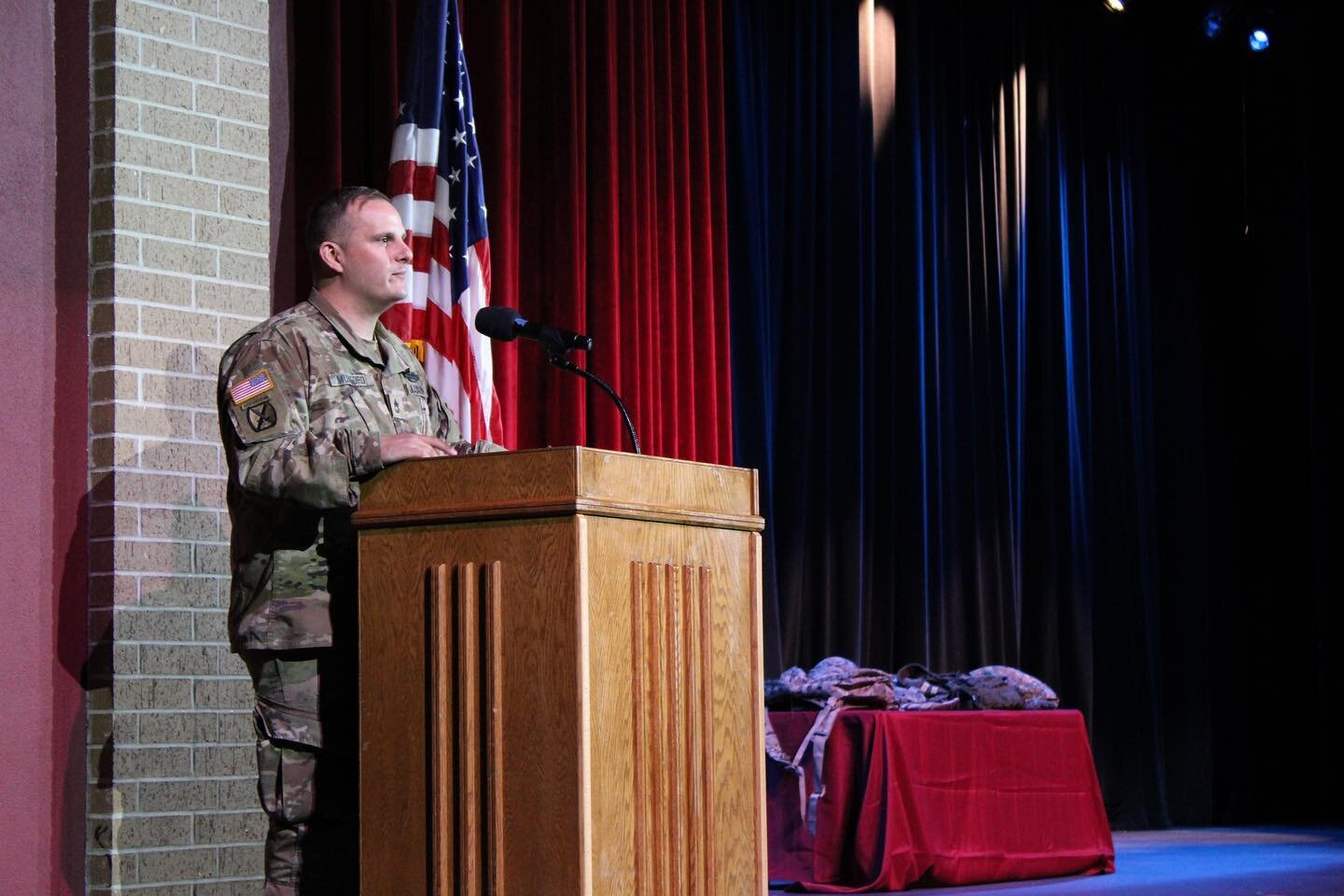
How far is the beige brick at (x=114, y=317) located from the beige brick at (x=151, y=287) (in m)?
0.03

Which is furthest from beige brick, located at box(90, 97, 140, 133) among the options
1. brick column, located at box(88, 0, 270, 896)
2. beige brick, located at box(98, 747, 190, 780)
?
beige brick, located at box(98, 747, 190, 780)

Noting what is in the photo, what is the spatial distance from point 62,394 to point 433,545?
4.83ft

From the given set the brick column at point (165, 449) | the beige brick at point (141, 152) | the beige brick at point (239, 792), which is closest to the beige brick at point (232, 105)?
the brick column at point (165, 449)

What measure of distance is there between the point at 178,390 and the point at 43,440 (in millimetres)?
305

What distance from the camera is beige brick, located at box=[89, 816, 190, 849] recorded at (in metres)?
3.52

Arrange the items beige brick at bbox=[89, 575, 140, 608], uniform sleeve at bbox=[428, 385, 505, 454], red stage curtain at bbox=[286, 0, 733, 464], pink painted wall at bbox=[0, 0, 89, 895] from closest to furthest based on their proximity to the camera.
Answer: uniform sleeve at bbox=[428, 385, 505, 454]
pink painted wall at bbox=[0, 0, 89, 895]
beige brick at bbox=[89, 575, 140, 608]
red stage curtain at bbox=[286, 0, 733, 464]

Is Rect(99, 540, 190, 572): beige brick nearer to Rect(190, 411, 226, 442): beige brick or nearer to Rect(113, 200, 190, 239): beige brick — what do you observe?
Rect(190, 411, 226, 442): beige brick

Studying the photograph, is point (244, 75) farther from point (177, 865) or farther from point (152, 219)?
point (177, 865)

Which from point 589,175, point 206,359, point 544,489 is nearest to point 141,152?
point 206,359

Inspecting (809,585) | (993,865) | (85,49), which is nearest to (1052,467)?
(809,585)

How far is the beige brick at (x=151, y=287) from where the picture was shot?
11.9 feet

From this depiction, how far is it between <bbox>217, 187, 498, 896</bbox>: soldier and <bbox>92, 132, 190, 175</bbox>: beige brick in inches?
38.9

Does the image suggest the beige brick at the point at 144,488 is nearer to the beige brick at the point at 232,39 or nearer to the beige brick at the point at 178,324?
the beige brick at the point at 178,324

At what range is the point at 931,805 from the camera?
560 centimetres
